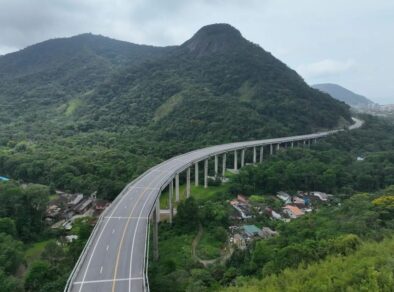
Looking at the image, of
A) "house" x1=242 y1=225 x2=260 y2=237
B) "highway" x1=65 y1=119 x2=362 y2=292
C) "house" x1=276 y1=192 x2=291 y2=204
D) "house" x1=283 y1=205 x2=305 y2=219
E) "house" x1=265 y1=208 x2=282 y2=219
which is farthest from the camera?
"house" x1=276 y1=192 x2=291 y2=204

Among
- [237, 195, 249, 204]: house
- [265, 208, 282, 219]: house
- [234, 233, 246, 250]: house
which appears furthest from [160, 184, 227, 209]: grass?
[234, 233, 246, 250]: house

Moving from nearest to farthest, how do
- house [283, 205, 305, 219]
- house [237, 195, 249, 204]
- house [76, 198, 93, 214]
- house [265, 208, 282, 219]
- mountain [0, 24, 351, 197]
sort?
house [265, 208, 282, 219], house [283, 205, 305, 219], house [76, 198, 93, 214], house [237, 195, 249, 204], mountain [0, 24, 351, 197]

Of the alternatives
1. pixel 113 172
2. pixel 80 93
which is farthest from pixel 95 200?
Result: pixel 80 93

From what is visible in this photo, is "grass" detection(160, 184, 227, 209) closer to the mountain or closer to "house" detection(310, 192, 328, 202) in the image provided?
the mountain

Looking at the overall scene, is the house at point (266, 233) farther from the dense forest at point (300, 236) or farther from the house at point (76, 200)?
the house at point (76, 200)

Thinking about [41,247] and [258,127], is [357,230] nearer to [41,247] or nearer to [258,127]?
[41,247]

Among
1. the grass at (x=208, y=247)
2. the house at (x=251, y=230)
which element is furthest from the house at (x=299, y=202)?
the grass at (x=208, y=247)
